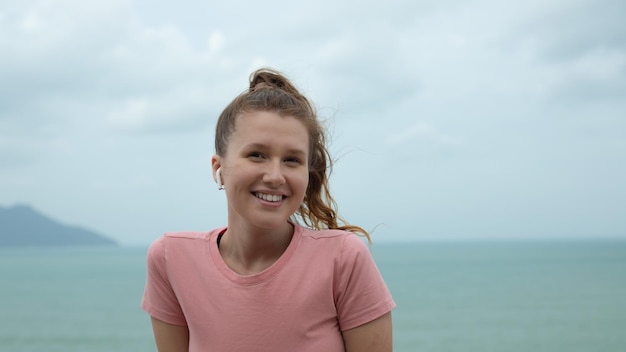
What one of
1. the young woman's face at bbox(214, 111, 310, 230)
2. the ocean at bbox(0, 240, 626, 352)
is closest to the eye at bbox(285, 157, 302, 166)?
the young woman's face at bbox(214, 111, 310, 230)

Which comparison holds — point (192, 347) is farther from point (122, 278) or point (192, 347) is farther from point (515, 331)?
point (122, 278)

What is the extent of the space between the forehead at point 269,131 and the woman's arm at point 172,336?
2.22ft

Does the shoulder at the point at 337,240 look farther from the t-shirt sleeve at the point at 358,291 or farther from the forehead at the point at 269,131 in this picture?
the forehead at the point at 269,131

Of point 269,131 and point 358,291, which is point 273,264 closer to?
point 358,291

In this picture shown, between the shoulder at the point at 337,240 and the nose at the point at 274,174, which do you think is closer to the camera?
the nose at the point at 274,174

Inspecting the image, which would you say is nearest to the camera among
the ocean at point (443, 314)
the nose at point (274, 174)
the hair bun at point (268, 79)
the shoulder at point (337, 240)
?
the nose at point (274, 174)

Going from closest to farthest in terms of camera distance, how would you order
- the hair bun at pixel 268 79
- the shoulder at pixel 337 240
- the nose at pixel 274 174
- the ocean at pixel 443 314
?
the nose at pixel 274 174
the shoulder at pixel 337 240
the hair bun at pixel 268 79
the ocean at pixel 443 314

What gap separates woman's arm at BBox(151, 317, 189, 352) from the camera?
93.3 inches

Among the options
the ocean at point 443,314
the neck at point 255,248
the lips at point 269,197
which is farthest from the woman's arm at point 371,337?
the ocean at point 443,314

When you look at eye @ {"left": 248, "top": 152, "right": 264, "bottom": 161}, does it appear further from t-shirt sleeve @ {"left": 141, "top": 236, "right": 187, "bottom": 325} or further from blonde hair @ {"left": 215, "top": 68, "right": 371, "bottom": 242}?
t-shirt sleeve @ {"left": 141, "top": 236, "right": 187, "bottom": 325}

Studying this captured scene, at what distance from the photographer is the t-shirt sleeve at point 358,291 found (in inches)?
83.6

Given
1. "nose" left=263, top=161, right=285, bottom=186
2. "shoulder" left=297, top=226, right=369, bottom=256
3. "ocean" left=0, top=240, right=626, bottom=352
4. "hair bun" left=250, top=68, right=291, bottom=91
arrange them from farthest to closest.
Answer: "ocean" left=0, top=240, right=626, bottom=352 < "hair bun" left=250, top=68, right=291, bottom=91 < "shoulder" left=297, top=226, right=369, bottom=256 < "nose" left=263, top=161, right=285, bottom=186

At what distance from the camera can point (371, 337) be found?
6.99ft

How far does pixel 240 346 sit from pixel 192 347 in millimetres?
227
